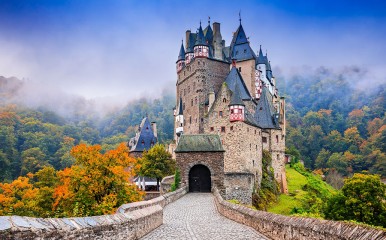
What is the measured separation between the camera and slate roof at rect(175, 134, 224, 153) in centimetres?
3142

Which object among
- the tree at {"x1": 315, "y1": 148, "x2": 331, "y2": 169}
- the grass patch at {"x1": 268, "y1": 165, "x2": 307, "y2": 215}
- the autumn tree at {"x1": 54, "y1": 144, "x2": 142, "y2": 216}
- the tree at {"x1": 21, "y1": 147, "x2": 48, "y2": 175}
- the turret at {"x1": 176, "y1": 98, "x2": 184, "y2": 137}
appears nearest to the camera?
the autumn tree at {"x1": 54, "y1": 144, "x2": 142, "y2": 216}

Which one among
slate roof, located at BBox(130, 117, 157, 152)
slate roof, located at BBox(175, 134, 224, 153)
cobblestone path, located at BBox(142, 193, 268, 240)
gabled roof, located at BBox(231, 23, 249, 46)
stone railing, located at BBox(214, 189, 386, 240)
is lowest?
cobblestone path, located at BBox(142, 193, 268, 240)

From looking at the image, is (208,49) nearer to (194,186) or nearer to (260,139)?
(260,139)

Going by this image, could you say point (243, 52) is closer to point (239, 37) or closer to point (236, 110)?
point (239, 37)

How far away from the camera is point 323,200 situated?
4428cm

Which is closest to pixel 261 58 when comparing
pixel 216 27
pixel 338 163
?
pixel 216 27

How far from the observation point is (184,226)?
13125mm

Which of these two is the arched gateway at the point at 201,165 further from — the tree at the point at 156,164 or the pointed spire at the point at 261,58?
the pointed spire at the point at 261,58

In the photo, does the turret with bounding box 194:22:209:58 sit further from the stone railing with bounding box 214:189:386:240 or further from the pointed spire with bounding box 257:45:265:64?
the stone railing with bounding box 214:189:386:240

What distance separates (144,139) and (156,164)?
18965 millimetres

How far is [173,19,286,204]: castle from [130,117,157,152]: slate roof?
659 cm

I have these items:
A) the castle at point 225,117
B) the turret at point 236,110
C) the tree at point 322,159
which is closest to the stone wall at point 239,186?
the castle at point 225,117

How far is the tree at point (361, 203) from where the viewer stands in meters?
29.3

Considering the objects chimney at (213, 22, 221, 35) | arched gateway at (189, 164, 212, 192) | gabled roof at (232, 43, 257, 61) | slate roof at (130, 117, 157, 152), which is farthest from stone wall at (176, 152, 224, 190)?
slate roof at (130, 117, 157, 152)
